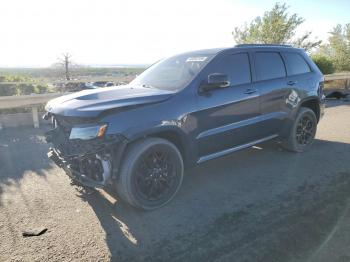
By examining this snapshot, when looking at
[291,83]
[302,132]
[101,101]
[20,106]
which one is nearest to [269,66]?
[291,83]

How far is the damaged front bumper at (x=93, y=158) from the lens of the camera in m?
3.52

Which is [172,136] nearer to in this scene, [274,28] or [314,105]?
[314,105]

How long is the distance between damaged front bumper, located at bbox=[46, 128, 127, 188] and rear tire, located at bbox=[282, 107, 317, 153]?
351 centimetres

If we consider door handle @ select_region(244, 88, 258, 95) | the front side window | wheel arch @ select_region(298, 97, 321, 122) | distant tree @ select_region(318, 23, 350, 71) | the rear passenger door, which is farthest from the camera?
distant tree @ select_region(318, 23, 350, 71)

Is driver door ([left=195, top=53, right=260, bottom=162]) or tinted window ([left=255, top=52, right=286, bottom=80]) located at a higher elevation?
tinted window ([left=255, top=52, right=286, bottom=80])

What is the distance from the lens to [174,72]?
4.81m

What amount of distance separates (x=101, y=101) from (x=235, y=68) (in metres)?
2.12

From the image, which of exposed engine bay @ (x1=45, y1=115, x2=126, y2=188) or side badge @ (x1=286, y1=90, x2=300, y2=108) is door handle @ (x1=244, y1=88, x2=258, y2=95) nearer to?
side badge @ (x1=286, y1=90, x2=300, y2=108)

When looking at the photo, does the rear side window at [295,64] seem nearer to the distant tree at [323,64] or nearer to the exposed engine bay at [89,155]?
the exposed engine bay at [89,155]

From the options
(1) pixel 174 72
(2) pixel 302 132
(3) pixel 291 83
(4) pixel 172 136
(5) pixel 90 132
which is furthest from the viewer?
(2) pixel 302 132

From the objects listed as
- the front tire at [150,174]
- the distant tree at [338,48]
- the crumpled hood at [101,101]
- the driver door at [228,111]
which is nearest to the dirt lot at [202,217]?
the front tire at [150,174]

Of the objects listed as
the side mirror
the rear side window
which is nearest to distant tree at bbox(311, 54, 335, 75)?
the rear side window

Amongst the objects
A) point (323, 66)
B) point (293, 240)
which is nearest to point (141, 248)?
point (293, 240)

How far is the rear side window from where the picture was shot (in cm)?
583
